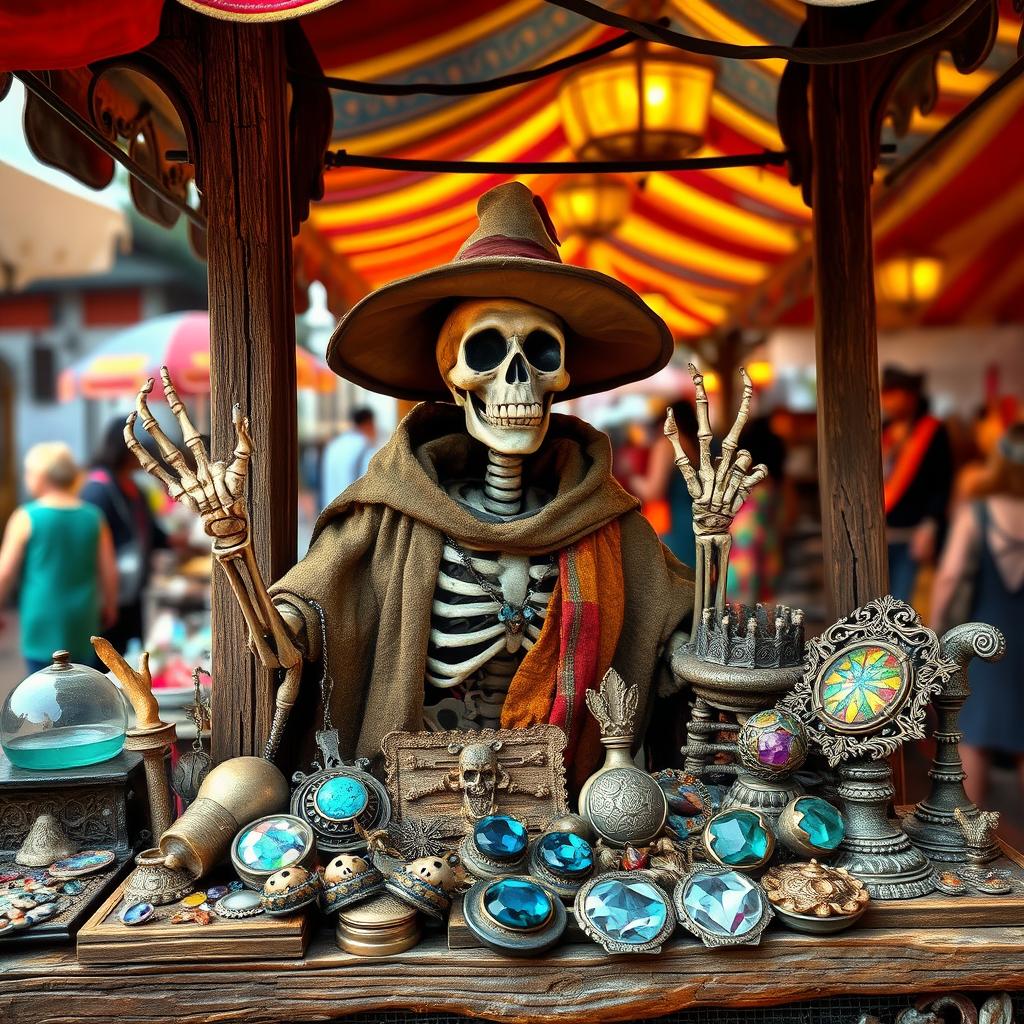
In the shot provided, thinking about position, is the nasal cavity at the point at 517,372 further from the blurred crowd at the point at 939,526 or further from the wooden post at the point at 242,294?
the blurred crowd at the point at 939,526

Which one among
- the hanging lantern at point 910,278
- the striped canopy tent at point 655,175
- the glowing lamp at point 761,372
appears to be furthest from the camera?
the glowing lamp at point 761,372

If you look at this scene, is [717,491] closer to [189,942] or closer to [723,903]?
[723,903]

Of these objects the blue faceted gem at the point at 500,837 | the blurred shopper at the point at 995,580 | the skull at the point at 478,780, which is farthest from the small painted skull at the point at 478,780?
the blurred shopper at the point at 995,580

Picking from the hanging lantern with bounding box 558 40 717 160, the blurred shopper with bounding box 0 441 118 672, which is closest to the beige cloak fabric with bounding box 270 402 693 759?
the hanging lantern with bounding box 558 40 717 160

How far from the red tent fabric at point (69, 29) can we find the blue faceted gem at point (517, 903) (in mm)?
1719

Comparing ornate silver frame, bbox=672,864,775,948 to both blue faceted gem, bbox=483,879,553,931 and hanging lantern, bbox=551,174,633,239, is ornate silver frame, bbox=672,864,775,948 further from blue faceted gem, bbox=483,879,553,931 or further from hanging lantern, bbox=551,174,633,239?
hanging lantern, bbox=551,174,633,239

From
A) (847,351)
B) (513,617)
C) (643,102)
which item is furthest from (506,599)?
(643,102)

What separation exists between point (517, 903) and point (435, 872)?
0.17 metres

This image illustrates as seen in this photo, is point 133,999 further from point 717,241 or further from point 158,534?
point 717,241

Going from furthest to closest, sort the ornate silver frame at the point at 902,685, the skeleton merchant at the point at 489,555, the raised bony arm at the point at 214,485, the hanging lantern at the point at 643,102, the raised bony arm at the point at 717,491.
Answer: the hanging lantern at the point at 643,102 < the skeleton merchant at the point at 489,555 < the raised bony arm at the point at 717,491 < the ornate silver frame at the point at 902,685 < the raised bony arm at the point at 214,485

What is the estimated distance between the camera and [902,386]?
4.96 m

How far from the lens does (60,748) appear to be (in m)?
2.29

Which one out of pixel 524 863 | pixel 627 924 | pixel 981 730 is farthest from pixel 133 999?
pixel 981 730

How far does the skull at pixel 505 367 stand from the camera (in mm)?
2389
